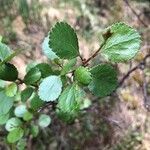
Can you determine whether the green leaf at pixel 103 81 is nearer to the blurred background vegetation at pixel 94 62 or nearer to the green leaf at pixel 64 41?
the green leaf at pixel 64 41

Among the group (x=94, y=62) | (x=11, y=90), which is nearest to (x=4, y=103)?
(x=11, y=90)

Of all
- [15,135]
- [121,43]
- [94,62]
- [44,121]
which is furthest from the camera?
[94,62]

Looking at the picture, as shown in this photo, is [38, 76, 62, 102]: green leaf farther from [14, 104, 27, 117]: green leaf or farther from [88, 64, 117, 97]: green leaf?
[14, 104, 27, 117]: green leaf

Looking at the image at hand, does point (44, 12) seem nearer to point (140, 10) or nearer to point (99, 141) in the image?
point (140, 10)

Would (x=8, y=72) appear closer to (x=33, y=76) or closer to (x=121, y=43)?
(x=33, y=76)

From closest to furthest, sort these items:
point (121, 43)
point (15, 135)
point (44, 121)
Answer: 1. point (121, 43)
2. point (15, 135)
3. point (44, 121)

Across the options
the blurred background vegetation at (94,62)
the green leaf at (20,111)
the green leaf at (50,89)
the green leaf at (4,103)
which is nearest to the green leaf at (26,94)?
the green leaf at (4,103)

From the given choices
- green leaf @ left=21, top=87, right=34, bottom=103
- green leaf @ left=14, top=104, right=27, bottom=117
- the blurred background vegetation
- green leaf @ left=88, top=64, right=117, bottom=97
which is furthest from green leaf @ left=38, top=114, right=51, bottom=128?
green leaf @ left=88, top=64, right=117, bottom=97
